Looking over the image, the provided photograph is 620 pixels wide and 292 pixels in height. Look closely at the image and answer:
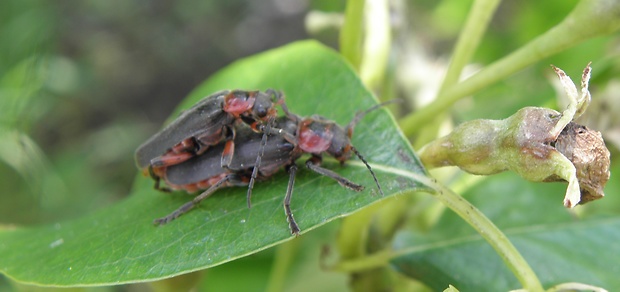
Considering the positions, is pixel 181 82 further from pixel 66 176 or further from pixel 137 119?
pixel 66 176

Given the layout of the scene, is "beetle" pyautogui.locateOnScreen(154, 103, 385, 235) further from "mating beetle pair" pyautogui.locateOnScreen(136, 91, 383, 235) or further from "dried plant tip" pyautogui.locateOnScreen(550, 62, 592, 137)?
"dried plant tip" pyautogui.locateOnScreen(550, 62, 592, 137)

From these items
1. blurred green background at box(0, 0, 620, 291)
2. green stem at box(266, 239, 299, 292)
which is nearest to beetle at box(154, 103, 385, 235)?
green stem at box(266, 239, 299, 292)

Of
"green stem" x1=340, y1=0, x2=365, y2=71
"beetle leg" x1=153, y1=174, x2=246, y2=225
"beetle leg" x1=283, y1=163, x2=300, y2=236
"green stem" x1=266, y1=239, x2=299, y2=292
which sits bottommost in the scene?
"green stem" x1=266, y1=239, x2=299, y2=292

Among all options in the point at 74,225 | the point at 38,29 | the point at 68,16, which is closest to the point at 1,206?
the point at 38,29

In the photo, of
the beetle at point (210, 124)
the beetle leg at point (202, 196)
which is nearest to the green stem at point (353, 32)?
the beetle at point (210, 124)

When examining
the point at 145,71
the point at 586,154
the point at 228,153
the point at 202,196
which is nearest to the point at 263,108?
the point at 228,153
